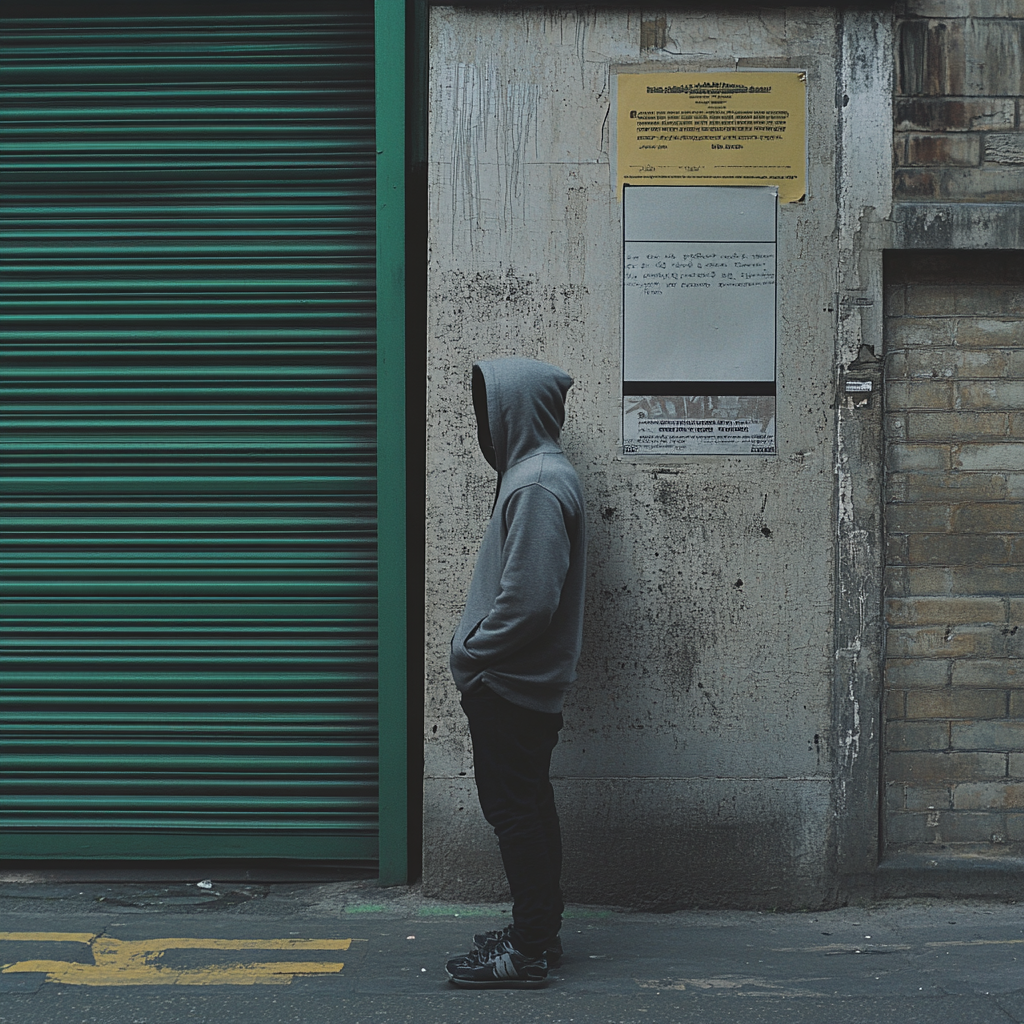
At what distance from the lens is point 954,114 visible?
406 centimetres

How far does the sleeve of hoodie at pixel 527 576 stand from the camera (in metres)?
3.22

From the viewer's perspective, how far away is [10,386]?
4379mm

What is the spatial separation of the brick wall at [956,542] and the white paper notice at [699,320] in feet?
1.75

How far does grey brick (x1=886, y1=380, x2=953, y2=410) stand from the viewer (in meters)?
4.12

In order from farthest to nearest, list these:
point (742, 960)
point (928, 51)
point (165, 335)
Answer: point (165, 335), point (928, 51), point (742, 960)

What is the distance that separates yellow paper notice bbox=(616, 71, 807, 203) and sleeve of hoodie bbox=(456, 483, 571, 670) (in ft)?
4.85

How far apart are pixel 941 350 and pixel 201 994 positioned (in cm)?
354

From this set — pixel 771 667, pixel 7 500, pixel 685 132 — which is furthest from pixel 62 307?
pixel 771 667

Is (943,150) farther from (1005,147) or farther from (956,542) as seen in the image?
(956,542)

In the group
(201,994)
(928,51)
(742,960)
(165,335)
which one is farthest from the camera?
(165,335)

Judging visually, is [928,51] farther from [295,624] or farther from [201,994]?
[201,994]

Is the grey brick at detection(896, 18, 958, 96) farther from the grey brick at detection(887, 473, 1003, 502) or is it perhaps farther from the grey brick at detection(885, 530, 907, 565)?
the grey brick at detection(885, 530, 907, 565)

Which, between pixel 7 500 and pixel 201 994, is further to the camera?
pixel 7 500

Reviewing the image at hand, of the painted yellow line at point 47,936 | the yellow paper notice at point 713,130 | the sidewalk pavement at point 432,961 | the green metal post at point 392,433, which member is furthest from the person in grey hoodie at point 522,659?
the painted yellow line at point 47,936
